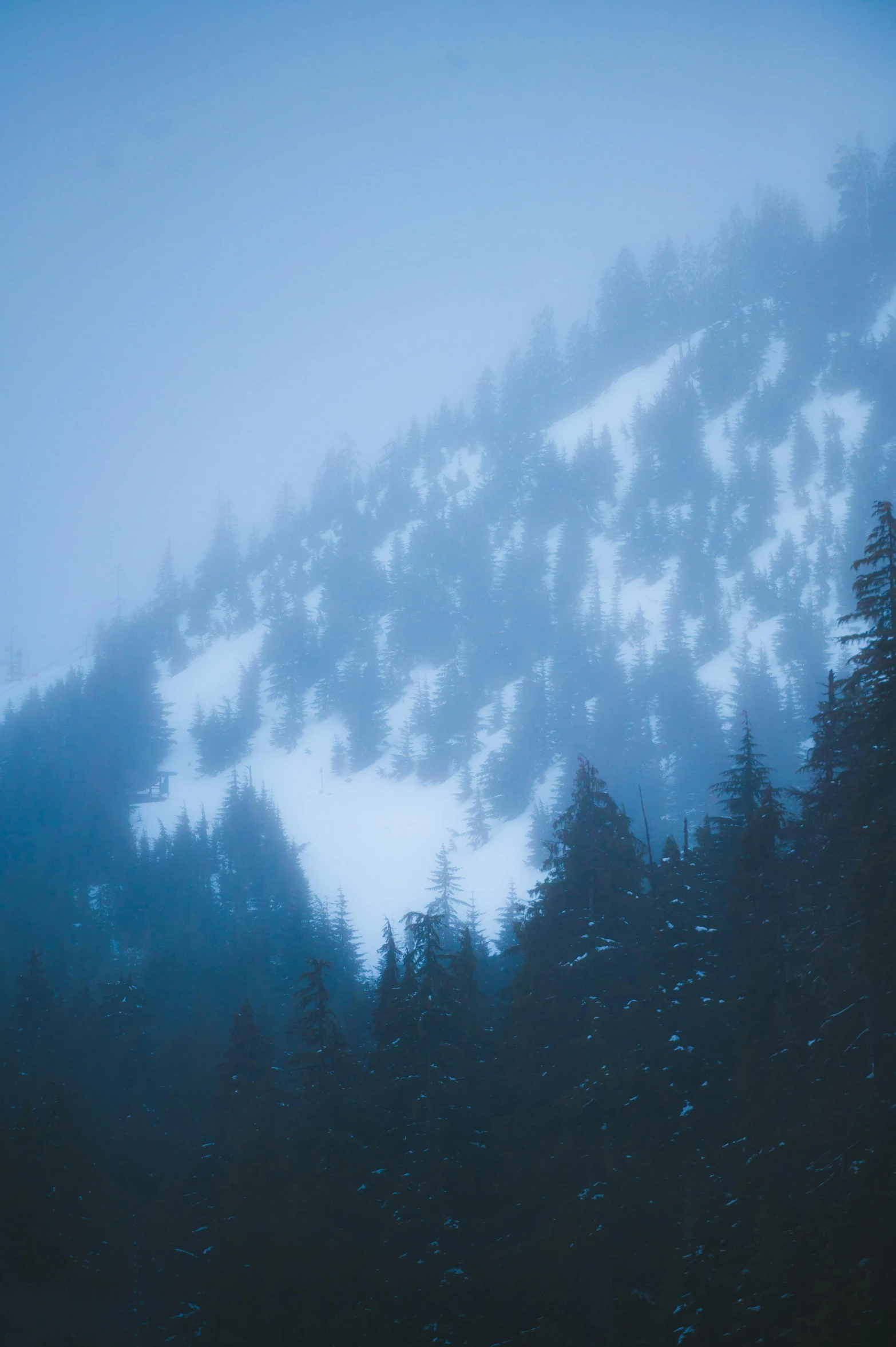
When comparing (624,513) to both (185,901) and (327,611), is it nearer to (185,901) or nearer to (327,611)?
(327,611)

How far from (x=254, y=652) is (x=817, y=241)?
147m

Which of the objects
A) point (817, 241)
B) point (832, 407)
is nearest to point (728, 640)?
point (832, 407)

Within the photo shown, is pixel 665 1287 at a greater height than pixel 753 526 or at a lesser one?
lesser

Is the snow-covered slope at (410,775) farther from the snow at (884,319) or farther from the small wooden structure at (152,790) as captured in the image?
the snow at (884,319)

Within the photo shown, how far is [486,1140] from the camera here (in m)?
22.8

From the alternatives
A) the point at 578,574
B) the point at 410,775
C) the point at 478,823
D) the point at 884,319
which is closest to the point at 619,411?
the point at 578,574

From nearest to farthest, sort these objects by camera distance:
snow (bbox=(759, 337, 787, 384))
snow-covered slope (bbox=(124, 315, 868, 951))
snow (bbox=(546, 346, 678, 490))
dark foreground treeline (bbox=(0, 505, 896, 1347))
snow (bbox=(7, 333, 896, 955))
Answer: dark foreground treeline (bbox=(0, 505, 896, 1347))
snow-covered slope (bbox=(124, 315, 868, 951))
snow (bbox=(7, 333, 896, 955))
snow (bbox=(759, 337, 787, 384))
snow (bbox=(546, 346, 678, 490))

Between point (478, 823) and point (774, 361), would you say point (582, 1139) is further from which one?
point (774, 361)

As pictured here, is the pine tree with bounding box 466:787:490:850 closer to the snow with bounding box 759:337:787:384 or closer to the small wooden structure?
the small wooden structure

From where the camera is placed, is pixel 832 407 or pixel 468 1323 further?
pixel 832 407

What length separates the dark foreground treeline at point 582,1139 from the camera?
46.6 ft

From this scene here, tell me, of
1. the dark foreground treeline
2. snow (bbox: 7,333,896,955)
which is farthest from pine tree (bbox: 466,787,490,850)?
the dark foreground treeline

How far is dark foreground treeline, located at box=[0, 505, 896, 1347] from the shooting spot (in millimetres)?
14219

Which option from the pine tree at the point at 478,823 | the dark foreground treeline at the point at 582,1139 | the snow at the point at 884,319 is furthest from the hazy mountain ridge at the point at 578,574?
the dark foreground treeline at the point at 582,1139
